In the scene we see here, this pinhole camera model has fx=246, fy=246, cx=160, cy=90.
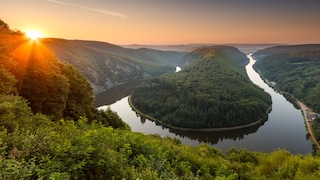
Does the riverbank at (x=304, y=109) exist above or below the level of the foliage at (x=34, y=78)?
below

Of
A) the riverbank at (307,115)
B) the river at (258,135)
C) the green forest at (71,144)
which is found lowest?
the river at (258,135)

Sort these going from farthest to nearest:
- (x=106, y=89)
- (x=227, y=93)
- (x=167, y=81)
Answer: (x=106, y=89), (x=167, y=81), (x=227, y=93)

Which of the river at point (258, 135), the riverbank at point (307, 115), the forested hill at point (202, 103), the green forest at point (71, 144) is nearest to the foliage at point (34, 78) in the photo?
the green forest at point (71, 144)

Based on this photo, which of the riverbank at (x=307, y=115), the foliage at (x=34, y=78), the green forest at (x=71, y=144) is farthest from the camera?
the riverbank at (x=307, y=115)

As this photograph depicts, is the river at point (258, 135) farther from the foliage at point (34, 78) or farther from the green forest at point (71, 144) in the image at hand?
the foliage at point (34, 78)

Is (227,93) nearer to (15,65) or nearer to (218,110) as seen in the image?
(218,110)

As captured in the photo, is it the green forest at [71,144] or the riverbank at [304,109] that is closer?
the green forest at [71,144]

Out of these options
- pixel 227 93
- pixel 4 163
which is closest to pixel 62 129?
pixel 4 163
